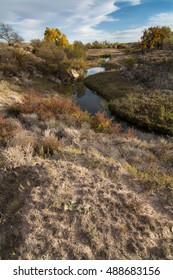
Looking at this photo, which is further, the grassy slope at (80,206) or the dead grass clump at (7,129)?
the dead grass clump at (7,129)

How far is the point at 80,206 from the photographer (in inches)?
225

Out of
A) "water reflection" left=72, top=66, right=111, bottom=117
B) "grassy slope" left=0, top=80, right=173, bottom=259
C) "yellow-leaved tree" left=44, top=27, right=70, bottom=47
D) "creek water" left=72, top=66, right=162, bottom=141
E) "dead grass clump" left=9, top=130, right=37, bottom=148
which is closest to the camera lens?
"grassy slope" left=0, top=80, right=173, bottom=259

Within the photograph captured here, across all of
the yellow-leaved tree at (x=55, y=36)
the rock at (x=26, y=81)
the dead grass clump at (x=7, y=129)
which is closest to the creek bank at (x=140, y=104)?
the rock at (x=26, y=81)

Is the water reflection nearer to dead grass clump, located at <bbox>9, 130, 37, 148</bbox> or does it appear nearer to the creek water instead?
the creek water

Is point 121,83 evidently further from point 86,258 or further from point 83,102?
point 86,258

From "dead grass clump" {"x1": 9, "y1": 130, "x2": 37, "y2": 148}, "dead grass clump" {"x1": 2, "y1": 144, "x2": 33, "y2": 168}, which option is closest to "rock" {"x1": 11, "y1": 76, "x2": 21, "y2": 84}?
"dead grass clump" {"x1": 9, "y1": 130, "x2": 37, "y2": 148}

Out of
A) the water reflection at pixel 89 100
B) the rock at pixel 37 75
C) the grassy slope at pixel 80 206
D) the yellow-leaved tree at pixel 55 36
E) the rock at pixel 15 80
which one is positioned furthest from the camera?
the yellow-leaved tree at pixel 55 36

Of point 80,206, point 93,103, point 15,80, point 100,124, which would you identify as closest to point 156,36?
point 93,103

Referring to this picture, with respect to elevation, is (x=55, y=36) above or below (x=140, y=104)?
above

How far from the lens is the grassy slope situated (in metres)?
4.82

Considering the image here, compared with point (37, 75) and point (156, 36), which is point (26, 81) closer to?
point (37, 75)

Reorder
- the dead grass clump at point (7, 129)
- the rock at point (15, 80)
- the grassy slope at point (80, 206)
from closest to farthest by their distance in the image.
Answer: the grassy slope at point (80, 206) < the dead grass clump at point (7, 129) < the rock at point (15, 80)

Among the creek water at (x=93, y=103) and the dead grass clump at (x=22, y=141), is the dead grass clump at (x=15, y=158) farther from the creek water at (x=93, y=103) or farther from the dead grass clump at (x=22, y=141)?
the creek water at (x=93, y=103)

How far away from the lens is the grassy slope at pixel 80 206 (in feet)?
15.8
